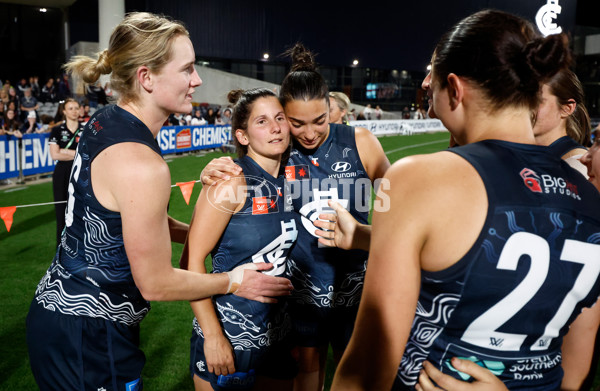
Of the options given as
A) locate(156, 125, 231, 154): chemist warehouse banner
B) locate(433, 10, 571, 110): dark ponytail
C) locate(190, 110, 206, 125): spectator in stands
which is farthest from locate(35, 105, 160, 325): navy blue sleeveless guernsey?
locate(190, 110, 206, 125): spectator in stands

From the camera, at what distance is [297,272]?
301 cm

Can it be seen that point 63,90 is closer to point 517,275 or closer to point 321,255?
point 321,255

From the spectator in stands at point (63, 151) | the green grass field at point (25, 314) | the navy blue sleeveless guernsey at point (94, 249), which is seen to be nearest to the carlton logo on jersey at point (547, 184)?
the navy blue sleeveless guernsey at point (94, 249)

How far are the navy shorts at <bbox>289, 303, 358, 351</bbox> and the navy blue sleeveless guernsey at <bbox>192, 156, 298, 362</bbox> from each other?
40cm

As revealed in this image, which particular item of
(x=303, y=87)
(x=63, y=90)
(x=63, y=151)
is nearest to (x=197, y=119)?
(x=63, y=90)

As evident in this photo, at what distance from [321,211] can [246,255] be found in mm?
746

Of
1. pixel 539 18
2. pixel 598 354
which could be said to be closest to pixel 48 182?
pixel 598 354

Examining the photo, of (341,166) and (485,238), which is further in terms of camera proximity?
(341,166)

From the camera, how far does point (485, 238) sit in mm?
1160

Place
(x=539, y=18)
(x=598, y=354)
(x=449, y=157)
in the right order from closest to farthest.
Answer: (x=449, y=157)
(x=598, y=354)
(x=539, y=18)

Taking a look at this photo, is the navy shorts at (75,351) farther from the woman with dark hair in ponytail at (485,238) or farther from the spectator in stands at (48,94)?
the spectator in stands at (48,94)

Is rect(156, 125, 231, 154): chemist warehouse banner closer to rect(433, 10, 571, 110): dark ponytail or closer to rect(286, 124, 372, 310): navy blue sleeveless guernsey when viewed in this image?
rect(286, 124, 372, 310): navy blue sleeveless guernsey

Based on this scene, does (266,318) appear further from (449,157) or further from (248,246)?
(449,157)

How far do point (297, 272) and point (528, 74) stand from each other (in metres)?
2.05
